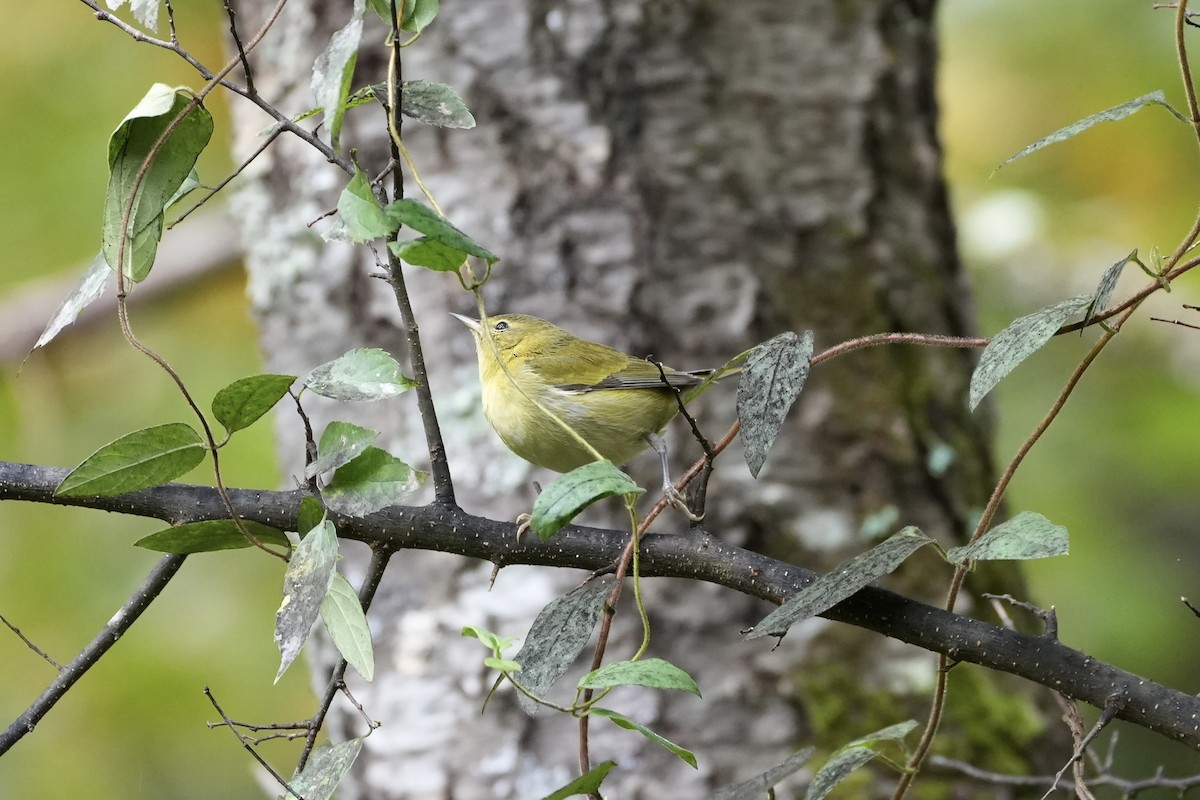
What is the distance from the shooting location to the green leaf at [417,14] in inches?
53.2

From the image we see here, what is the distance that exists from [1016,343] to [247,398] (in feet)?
2.87

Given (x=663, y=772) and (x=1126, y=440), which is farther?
(x=1126, y=440)

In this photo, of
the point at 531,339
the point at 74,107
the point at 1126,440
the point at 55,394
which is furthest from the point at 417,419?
the point at 1126,440

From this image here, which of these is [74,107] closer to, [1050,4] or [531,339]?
[531,339]

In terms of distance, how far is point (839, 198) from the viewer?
3025mm

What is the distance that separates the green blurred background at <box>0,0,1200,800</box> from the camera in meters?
4.35

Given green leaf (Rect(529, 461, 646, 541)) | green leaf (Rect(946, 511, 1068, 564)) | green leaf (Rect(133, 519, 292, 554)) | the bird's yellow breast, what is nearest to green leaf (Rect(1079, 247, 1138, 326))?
green leaf (Rect(946, 511, 1068, 564))

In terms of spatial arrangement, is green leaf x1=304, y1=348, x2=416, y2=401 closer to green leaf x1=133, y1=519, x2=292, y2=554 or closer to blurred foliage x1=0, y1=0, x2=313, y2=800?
green leaf x1=133, y1=519, x2=292, y2=554

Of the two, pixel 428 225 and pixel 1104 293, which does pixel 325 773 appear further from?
pixel 1104 293

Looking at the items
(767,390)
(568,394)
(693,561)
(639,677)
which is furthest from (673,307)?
(639,677)

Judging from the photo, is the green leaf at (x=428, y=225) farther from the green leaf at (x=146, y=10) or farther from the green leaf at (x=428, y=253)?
the green leaf at (x=146, y=10)

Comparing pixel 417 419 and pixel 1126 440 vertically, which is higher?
pixel 417 419

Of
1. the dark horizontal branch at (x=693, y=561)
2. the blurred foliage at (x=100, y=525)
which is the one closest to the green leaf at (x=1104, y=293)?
the dark horizontal branch at (x=693, y=561)

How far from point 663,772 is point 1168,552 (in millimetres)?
3426
